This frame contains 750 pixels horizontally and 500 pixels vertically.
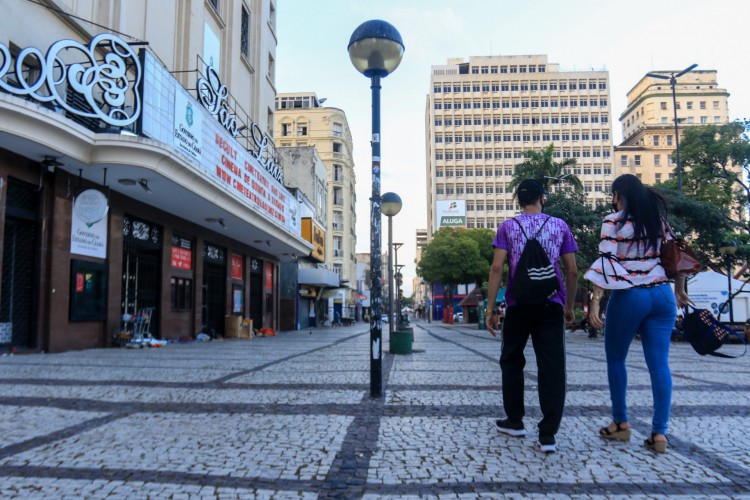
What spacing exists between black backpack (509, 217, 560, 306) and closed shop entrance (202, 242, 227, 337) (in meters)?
17.2

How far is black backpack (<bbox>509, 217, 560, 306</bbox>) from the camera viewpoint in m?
3.39

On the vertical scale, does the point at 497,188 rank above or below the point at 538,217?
above

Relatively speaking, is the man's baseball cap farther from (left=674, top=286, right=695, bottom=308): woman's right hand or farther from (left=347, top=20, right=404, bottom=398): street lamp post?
(left=347, top=20, right=404, bottom=398): street lamp post

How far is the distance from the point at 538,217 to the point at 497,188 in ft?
294

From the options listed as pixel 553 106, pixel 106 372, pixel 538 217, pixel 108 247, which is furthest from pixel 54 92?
pixel 553 106

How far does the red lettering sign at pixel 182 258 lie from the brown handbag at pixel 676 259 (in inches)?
606

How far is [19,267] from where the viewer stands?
35.0ft

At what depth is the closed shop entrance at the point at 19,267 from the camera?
1030cm

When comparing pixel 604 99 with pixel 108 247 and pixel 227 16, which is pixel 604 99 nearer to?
pixel 227 16

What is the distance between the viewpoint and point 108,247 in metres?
12.8

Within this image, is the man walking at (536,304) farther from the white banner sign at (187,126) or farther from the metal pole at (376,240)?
the white banner sign at (187,126)

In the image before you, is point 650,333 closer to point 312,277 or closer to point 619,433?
point 619,433

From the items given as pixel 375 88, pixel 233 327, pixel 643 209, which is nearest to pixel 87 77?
pixel 375 88

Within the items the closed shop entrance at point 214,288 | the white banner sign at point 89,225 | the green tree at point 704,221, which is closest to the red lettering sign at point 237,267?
the closed shop entrance at point 214,288
